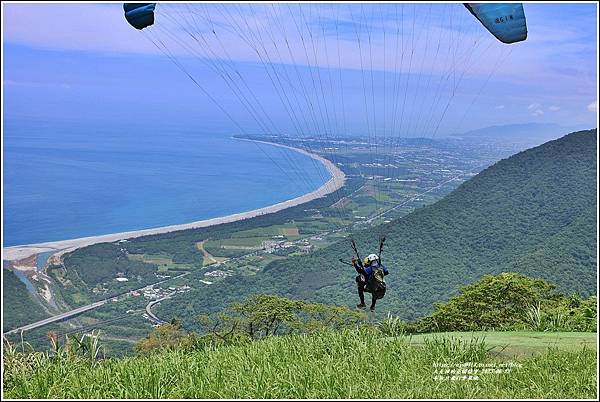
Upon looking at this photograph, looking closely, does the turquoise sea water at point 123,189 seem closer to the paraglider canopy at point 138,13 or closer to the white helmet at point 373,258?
the white helmet at point 373,258

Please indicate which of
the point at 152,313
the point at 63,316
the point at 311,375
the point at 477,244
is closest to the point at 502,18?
the point at 311,375

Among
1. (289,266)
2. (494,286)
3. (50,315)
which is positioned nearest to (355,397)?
(494,286)

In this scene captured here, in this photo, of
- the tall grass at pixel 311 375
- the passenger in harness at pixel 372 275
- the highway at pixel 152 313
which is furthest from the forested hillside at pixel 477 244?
the tall grass at pixel 311 375

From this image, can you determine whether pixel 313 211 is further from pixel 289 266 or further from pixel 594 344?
pixel 594 344

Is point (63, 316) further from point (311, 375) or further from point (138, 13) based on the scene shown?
point (311, 375)

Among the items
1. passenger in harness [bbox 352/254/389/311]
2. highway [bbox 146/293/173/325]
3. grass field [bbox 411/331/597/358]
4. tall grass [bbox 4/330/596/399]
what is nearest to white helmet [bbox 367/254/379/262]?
passenger in harness [bbox 352/254/389/311]
